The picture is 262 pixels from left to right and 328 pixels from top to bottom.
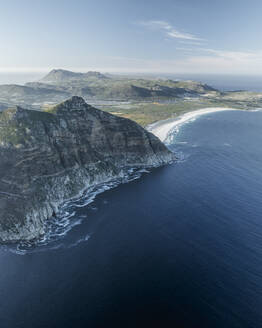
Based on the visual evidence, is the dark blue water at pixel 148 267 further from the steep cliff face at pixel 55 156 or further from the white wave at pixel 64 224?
the steep cliff face at pixel 55 156

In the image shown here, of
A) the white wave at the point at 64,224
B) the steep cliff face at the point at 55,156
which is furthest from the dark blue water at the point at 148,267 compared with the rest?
the steep cliff face at the point at 55,156

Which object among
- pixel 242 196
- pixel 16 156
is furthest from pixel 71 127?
pixel 242 196

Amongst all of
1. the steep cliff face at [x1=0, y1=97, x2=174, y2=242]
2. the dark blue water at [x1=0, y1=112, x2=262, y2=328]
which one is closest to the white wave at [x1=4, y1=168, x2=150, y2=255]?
the dark blue water at [x1=0, y1=112, x2=262, y2=328]

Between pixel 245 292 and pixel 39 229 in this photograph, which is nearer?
A: pixel 245 292

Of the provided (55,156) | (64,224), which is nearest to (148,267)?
(64,224)

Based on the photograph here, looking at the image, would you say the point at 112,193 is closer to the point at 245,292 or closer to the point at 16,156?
the point at 16,156

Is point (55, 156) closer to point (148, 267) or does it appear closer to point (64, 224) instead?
point (64, 224)

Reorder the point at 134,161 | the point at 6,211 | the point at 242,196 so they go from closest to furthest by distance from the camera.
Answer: the point at 6,211, the point at 242,196, the point at 134,161
